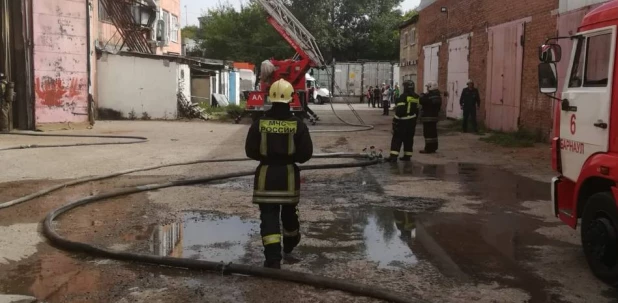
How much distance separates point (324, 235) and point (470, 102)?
14.0 metres

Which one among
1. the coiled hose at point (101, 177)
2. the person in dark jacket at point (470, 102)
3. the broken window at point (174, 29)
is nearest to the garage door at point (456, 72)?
the person in dark jacket at point (470, 102)

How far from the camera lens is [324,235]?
22.1 feet

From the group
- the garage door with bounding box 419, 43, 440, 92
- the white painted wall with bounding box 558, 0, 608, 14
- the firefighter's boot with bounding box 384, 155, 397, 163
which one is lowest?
the firefighter's boot with bounding box 384, 155, 397, 163

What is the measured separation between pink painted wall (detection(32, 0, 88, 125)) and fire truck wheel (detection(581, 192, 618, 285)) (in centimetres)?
1717

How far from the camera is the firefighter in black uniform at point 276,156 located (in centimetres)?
523

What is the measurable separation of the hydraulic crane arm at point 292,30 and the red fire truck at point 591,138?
17422 millimetres

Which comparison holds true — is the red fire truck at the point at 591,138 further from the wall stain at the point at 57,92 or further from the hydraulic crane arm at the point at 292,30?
the hydraulic crane arm at the point at 292,30

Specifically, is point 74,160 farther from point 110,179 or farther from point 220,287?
point 220,287

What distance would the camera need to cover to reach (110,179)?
401 inches

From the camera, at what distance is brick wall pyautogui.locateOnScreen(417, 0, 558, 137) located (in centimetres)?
1638

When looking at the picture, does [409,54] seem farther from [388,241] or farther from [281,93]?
[281,93]

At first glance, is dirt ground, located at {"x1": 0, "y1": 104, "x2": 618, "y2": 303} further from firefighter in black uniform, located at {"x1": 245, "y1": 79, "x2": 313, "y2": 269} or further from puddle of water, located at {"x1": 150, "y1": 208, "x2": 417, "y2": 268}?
firefighter in black uniform, located at {"x1": 245, "y1": 79, "x2": 313, "y2": 269}

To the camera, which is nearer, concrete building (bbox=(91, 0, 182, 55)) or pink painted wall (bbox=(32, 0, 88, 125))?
pink painted wall (bbox=(32, 0, 88, 125))

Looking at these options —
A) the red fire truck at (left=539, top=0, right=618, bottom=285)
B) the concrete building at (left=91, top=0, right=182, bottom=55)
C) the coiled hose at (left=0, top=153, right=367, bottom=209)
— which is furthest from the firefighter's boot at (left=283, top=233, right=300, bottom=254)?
the concrete building at (left=91, top=0, right=182, bottom=55)
